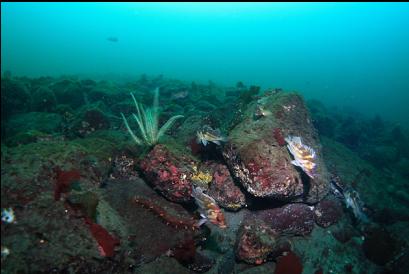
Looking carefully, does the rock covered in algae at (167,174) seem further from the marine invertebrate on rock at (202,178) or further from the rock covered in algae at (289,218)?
the rock covered in algae at (289,218)

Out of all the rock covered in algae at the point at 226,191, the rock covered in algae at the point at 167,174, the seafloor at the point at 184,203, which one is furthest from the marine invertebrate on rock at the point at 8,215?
the rock covered in algae at the point at 226,191

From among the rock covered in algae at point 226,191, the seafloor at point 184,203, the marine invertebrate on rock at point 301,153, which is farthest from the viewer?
the rock covered in algae at point 226,191

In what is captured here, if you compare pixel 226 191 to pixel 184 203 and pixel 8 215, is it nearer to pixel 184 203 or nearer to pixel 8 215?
pixel 184 203

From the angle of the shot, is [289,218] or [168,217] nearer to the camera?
[168,217]

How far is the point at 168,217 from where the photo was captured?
6152mm

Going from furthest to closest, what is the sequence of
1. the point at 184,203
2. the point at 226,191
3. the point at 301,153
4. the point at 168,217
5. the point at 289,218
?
1. the point at 289,218
2. the point at 226,191
3. the point at 184,203
4. the point at 168,217
5. the point at 301,153

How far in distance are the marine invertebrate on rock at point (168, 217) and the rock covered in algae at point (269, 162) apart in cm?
141

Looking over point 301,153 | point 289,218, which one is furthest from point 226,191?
point 301,153

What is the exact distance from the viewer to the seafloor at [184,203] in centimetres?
448

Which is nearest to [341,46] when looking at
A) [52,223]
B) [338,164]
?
[338,164]

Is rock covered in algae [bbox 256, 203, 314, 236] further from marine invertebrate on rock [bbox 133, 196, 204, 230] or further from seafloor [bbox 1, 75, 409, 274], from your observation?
marine invertebrate on rock [bbox 133, 196, 204, 230]

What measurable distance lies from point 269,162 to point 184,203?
2139mm

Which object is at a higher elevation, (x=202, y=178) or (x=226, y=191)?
(x=202, y=178)

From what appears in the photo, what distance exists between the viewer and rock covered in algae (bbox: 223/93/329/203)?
6.15 meters
